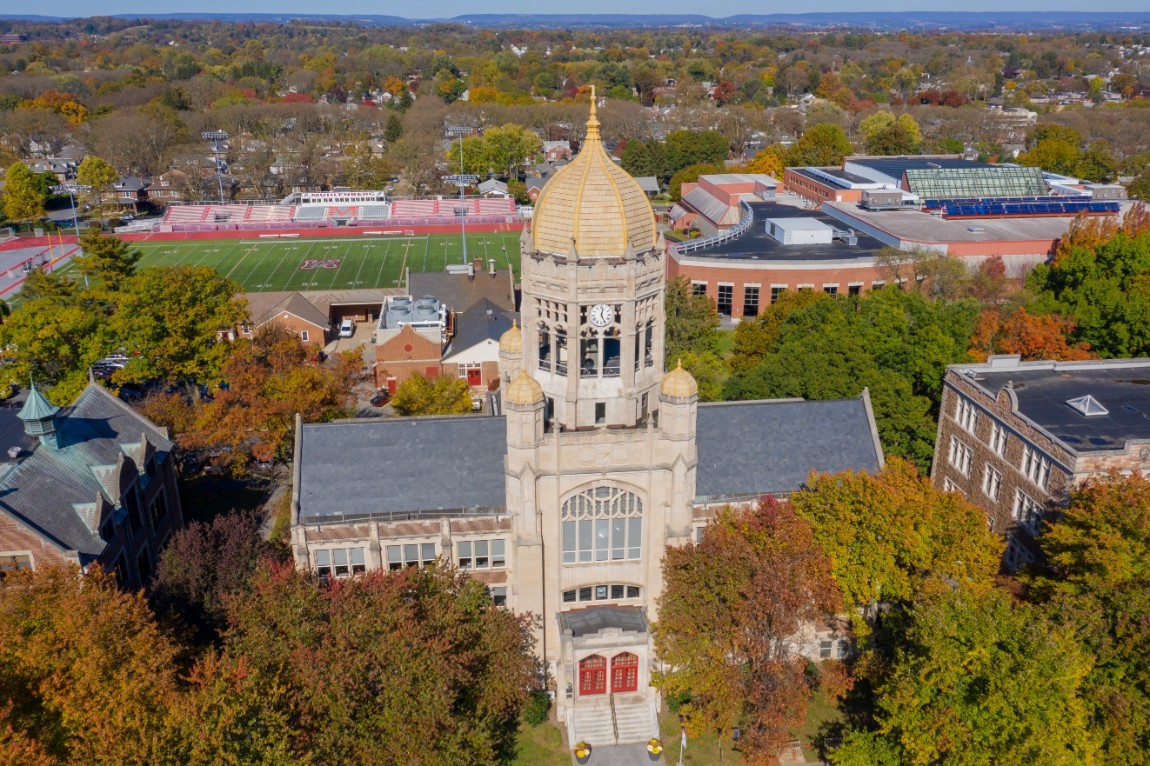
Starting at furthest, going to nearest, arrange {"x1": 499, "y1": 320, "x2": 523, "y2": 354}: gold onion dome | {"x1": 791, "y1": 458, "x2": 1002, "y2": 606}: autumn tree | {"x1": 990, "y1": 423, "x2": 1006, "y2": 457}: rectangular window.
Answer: {"x1": 990, "y1": 423, "x2": 1006, "y2": 457}: rectangular window, {"x1": 499, "y1": 320, "x2": 523, "y2": 354}: gold onion dome, {"x1": 791, "y1": 458, "x2": 1002, "y2": 606}: autumn tree

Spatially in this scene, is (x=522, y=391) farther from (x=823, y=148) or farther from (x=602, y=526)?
(x=823, y=148)

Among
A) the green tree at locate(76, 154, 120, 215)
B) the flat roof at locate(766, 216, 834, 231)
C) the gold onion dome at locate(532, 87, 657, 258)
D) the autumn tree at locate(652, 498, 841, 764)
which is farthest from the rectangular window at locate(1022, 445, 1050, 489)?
the green tree at locate(76, 154, 120, 215)

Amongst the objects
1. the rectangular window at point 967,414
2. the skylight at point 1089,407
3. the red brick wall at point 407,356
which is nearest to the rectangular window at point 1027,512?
the skylight at point 1089,407

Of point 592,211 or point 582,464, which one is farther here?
point 582,464

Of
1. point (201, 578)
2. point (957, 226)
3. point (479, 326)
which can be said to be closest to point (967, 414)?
point (201, 578)

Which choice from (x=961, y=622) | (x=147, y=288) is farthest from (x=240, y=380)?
(x=961, y=622)

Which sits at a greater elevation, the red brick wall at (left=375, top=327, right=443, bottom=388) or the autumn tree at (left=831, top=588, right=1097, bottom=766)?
the autumn tree at (left=831, top=588, right=1097, bottom=766)

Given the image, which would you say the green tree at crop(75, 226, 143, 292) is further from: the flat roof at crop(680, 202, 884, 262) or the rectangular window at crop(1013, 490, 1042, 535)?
the rectangular window at crop(1013, 490, 1042, 535)
